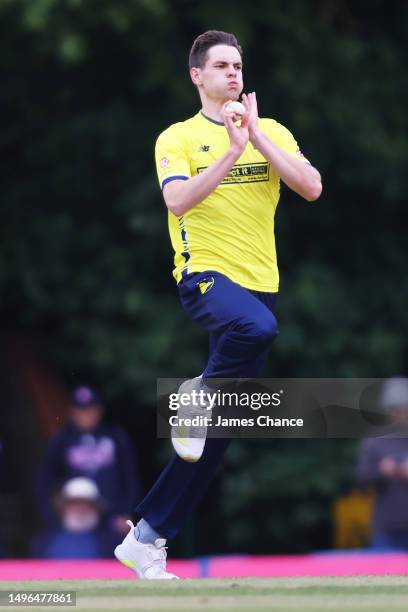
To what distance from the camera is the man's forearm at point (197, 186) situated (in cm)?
647

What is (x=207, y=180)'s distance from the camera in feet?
21.4

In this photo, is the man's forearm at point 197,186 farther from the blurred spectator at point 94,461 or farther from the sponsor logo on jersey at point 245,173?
the blurred spectator at point 94,461

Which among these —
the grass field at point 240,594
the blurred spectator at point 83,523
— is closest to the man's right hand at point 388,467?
the blurred spectator at point 83,523

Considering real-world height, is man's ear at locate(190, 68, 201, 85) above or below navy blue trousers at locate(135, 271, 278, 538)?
above

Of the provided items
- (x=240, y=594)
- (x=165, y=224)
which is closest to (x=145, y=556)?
(x=240, y=594)

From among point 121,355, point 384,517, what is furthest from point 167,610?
point 121,355

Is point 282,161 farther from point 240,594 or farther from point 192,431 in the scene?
point 240,594

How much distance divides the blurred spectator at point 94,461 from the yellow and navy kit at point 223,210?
4502 millimetres

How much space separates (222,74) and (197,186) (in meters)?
0.69

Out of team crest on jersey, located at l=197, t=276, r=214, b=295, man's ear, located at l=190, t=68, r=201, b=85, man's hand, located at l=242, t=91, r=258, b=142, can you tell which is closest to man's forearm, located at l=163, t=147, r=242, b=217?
man's hand, located at l=242, t=91, r=258, b=142

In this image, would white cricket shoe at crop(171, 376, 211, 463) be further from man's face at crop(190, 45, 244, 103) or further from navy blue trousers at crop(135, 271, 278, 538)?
man's face at crop(190, 45, 244, 103)

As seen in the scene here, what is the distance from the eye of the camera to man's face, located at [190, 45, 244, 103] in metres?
6.93

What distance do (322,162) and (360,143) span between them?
434 mm

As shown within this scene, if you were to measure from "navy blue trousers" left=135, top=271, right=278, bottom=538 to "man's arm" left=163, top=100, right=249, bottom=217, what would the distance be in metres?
0.41
